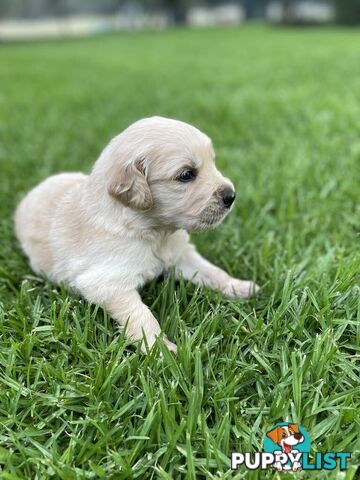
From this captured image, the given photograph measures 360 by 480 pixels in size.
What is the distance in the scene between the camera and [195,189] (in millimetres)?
2184

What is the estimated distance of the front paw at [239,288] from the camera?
2.49 m

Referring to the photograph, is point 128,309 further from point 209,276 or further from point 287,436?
point 287,436

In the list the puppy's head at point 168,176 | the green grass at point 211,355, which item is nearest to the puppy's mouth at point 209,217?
the puppy's head at point 168,176

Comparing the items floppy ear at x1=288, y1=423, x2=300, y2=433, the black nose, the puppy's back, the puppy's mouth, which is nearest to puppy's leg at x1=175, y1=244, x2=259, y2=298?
the puppy's mouth

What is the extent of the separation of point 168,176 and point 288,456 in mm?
1183

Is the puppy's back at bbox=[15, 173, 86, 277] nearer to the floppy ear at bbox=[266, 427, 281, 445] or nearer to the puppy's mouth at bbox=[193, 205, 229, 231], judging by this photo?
the puppy's mouth at bbox=[193, 205, 229, 231]

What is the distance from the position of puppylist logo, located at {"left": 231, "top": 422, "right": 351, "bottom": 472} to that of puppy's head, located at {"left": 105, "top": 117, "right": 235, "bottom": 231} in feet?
3.10

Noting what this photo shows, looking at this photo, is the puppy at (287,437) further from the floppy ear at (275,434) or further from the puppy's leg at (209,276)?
the puppy's leg at (209,276)

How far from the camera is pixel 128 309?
2199mm

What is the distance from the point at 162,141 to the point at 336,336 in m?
1.09

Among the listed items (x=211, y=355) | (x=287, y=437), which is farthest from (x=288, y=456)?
(x=211, y=355)

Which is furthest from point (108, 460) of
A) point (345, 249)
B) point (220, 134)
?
point (220, 134)

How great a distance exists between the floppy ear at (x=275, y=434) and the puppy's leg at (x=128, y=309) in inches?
21.1

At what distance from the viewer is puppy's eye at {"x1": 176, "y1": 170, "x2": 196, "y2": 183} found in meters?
2.15
